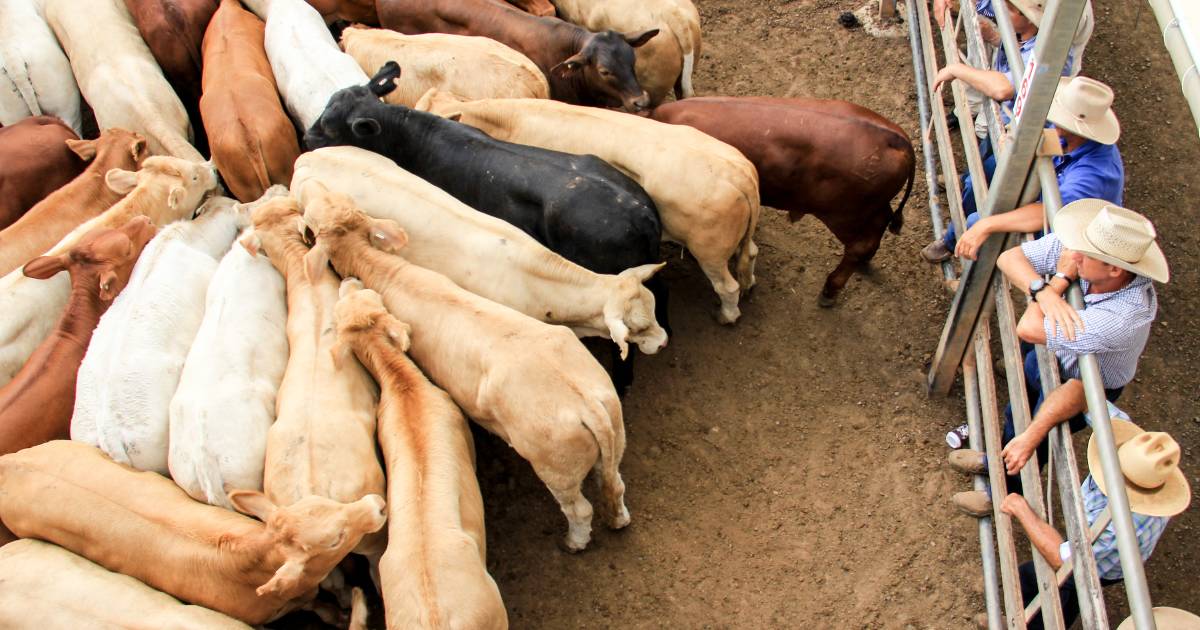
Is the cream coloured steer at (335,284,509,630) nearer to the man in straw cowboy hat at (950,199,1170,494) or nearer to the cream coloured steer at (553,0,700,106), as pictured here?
the man in straw cowboy hat at (950,199,1170,494)

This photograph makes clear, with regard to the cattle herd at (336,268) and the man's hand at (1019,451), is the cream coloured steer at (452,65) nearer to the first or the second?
the cattle herd at (336,268)

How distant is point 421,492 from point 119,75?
16.0 ft

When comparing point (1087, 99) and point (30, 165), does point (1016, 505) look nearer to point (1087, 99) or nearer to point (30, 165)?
point (1087, 99)

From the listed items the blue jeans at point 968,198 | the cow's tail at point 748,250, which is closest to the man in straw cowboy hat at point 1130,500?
the cow's tail at point 748,250

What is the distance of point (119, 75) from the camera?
7.35 m

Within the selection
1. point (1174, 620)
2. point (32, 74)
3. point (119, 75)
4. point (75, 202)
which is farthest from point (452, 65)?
point (1174, 620)

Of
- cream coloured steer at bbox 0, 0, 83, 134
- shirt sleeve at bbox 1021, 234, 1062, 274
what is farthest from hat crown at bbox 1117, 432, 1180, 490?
cream coloured steer at bbox 0, 0, 83, 134

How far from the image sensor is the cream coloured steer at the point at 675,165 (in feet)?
19.3

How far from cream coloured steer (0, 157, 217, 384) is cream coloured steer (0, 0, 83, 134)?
70.1 inches

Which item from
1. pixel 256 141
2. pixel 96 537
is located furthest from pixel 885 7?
pixel 96 537

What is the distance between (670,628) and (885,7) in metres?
6.36

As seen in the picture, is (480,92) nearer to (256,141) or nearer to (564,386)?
(256,141)

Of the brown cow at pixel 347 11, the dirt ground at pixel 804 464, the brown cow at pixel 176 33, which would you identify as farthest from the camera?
the brown cow at pixel 347 11

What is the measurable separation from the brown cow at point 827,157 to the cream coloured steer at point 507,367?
2.15m
